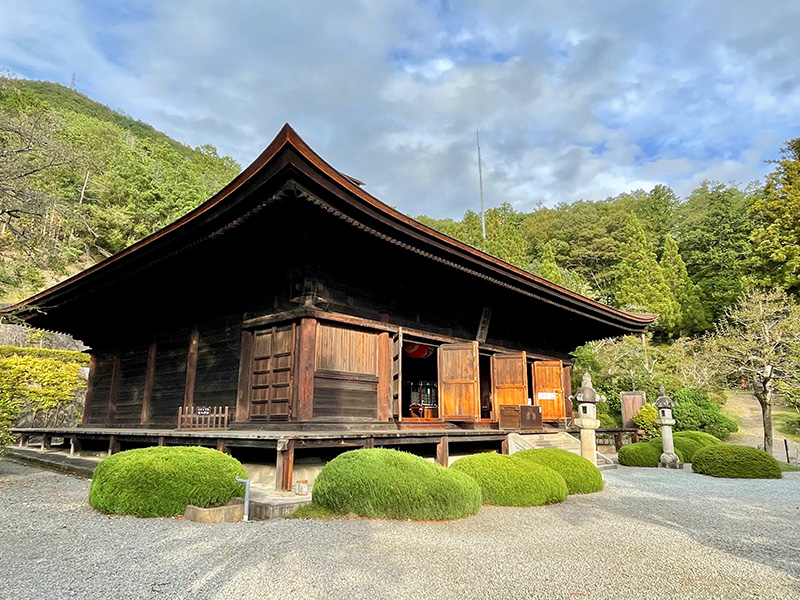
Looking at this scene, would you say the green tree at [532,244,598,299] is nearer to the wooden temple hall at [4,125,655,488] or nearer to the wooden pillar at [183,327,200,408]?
the wooden temple hall at [4,125,655,488]

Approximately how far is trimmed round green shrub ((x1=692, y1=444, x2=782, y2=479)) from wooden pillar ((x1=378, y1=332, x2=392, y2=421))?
677 centimetres

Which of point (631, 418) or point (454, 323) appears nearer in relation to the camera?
point (454, 323)

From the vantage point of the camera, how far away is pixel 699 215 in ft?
124

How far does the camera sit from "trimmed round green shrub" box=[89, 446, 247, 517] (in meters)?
5.06

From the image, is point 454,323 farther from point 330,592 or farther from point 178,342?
point 330,592

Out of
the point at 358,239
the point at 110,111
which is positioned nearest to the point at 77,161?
the point at 358,239

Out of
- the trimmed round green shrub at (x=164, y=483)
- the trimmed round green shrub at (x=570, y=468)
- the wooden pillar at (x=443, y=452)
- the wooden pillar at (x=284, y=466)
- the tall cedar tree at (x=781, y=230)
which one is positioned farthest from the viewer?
the tall cedar tree at (x=781, y=230)

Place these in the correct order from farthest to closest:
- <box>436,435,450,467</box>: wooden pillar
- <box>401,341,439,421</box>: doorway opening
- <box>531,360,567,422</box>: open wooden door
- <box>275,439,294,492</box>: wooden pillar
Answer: <box>401,341,439,421</box>: doorway opening < <box>531,360,567,422</box>: open wooden door < <box>436,435,450,467</box>: wooden pillar < <box>275,439,294,492</box>: wooden pillar

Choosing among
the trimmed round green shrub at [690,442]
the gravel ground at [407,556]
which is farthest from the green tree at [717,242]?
the gravel ground at [407,556]

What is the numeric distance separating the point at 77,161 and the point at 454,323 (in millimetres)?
7873

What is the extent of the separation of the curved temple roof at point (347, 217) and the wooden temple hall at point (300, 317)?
3 centimetres

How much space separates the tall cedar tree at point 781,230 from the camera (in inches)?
996

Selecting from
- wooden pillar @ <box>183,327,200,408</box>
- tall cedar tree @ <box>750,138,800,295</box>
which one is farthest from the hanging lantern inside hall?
tall cedar tree @ <box>750,138,800,295</box>

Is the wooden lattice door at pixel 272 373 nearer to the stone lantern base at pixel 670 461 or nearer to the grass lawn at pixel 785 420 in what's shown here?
the stone lantern base at pixel 670 461
